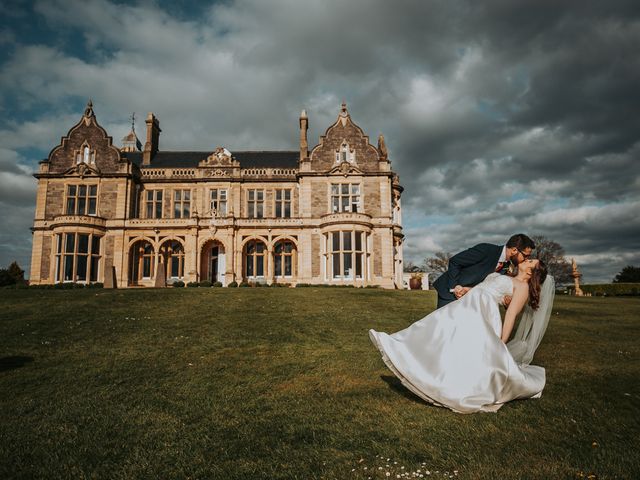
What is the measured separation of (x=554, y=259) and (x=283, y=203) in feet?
148

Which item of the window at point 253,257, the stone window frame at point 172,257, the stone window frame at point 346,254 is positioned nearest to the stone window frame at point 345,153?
the stone window frame at point 346,254

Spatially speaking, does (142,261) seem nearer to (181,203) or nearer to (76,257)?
(76,257)

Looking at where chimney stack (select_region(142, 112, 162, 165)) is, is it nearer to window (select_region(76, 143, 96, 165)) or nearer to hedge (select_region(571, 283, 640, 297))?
window (select_region(76, 143, 96, 165))

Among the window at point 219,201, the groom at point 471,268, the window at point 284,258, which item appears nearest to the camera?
the groom at point 471,268

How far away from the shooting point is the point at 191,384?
264 inches

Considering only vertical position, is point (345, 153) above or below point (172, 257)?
above

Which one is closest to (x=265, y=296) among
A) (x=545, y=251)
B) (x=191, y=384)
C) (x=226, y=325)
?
(x=226, y=325)

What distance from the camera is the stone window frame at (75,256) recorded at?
29797 millimetres

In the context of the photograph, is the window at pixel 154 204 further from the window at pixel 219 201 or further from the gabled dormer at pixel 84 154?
the window at pixel 219 201

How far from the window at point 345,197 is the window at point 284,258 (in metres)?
4.74

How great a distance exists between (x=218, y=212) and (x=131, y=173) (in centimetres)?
754

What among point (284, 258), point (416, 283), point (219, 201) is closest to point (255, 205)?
point (219, 201)

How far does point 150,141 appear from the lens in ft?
120

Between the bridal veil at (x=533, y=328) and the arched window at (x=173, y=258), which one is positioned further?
the arched window at (x=173, y=258)
